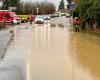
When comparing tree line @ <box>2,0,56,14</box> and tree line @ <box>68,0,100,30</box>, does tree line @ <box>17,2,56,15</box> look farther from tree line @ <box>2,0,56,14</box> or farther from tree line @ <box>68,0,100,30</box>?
tree line @ <box>68,0,100,30</box>

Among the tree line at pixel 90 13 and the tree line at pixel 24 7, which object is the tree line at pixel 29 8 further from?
the tree line at pixel 90 13

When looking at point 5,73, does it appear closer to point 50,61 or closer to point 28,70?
point 28,70

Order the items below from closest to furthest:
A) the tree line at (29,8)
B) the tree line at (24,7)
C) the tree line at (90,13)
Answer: the tree line at (90,13)
the tree line at (24,7)
the tree line at (29,8)

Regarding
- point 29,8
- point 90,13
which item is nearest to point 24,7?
point 29,8

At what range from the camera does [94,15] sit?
129 ft

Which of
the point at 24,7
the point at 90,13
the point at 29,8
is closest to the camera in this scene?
the point at 90,13

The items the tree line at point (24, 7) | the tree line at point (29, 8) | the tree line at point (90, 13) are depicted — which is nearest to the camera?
the tree line at point (90, 13)

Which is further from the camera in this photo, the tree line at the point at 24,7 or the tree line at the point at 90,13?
the tree line at the point at 24,7

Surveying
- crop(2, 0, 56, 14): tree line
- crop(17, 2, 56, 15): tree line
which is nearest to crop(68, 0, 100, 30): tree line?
crop(2, 0, 56, 14): tree line

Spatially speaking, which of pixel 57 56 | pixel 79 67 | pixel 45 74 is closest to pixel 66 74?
pixel 45 74

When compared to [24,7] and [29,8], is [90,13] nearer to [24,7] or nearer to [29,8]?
[24,7]

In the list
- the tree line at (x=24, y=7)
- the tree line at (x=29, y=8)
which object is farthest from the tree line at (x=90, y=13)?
the tree line at (x=29, y=8)

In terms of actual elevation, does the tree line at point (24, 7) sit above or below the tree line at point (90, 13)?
below

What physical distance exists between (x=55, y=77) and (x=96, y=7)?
27.3 m
